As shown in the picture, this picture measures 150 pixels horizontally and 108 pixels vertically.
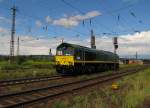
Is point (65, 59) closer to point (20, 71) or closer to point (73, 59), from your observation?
point (73, 59)

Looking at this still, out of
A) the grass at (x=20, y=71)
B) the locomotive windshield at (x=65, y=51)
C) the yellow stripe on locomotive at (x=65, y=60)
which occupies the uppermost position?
the locomotive windshield at (x=65, y=51)

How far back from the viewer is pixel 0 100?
11.8 meters

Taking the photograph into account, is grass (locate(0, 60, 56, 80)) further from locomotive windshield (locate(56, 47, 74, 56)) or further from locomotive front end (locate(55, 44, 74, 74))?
locomotive windshield (locate(56, 47, 74, 56))

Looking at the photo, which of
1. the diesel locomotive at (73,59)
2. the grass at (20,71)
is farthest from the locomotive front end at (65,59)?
the grass at (20,71)

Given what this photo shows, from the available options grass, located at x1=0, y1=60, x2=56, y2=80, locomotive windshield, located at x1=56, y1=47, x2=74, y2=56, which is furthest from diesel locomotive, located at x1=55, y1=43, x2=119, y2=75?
grass, located at x1=0, y1=60, x2=56, y2=80

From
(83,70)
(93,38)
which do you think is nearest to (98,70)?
(83,70)

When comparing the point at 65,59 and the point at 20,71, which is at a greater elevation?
the point at 65,59

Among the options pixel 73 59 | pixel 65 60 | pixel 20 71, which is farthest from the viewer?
pixel 20 71

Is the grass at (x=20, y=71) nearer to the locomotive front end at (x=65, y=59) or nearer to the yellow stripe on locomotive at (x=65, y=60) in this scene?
the locomotive front end at (x=65, y=59)

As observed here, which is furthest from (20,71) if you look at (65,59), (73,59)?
(73,59)

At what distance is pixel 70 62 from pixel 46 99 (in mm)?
15479

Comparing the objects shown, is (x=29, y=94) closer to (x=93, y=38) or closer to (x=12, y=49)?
(x=12, y=49)

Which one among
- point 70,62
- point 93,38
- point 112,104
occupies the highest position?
point 93,38

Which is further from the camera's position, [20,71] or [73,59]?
[20,71]
